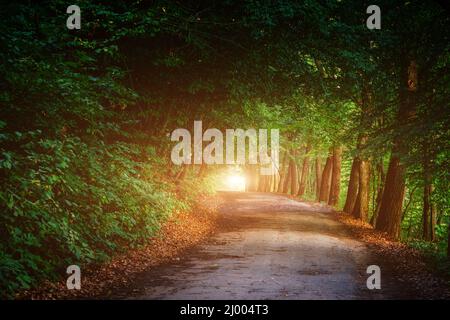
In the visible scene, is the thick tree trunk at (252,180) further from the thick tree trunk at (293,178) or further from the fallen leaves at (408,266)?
the fallen leaves at (408,266)

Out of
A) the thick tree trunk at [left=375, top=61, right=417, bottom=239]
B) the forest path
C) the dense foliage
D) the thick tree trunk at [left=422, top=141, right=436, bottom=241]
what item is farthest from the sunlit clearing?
the thick tree trunk at [left=375, top=61, right=417, bottom=239]

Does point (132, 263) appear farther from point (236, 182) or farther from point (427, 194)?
point (236, 182)

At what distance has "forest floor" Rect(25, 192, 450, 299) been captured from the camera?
8.37m

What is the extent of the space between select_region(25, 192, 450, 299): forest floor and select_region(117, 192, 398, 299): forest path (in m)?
0.02

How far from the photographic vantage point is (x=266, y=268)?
10695mm

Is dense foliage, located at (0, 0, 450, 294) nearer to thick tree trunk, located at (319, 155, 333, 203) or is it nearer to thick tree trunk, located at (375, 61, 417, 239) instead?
thick tree trunk, located at (375, 61, 417, 239)

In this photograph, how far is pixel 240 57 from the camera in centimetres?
1448

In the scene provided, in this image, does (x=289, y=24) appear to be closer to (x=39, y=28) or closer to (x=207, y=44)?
(x=207, y=44)

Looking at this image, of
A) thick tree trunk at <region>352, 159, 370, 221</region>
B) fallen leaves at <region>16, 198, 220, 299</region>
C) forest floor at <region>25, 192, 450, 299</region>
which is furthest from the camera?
thick tree trunk at <region>352, 159, 370, 221</region>

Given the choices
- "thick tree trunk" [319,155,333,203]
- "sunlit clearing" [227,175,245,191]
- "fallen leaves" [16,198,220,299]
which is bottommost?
"sunlit clearing" [227,175,245,191]

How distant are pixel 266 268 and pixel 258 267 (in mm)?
215
